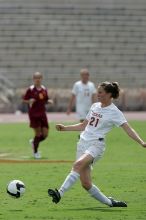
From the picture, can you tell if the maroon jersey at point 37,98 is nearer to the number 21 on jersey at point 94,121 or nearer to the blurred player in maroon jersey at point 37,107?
the blurred player in maroon jersey at point 37,107

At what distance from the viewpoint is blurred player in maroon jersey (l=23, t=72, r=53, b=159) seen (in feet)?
75.1

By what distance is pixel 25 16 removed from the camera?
52062 mm

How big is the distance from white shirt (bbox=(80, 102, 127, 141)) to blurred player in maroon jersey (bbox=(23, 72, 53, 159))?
9.83 metres

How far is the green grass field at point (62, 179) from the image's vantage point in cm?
1232

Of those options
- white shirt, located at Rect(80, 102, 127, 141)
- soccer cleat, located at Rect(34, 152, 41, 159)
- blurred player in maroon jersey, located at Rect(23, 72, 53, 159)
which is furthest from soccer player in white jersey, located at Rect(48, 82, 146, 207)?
blurred player in maroon jersey, located at Rect(23, 72, 53, 159)

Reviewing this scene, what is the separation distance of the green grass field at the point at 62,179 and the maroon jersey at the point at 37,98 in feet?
3.76

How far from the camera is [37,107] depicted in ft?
76.2

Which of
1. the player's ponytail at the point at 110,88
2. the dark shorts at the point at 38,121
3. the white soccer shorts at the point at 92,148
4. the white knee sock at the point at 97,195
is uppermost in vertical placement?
the player's ponytail at the point at 110,88

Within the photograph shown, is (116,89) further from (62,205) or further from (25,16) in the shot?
(25,16)

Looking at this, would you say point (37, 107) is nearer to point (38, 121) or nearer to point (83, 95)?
point (38, 121)

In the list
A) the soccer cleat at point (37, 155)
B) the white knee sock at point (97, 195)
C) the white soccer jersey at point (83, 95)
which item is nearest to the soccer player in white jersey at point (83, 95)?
the white soccer jersey at point (83, 95)

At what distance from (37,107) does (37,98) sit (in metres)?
0.28

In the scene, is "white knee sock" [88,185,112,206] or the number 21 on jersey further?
the number 21 on jersey

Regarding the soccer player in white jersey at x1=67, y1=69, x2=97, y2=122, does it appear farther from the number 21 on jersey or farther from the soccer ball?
the soccer ball
